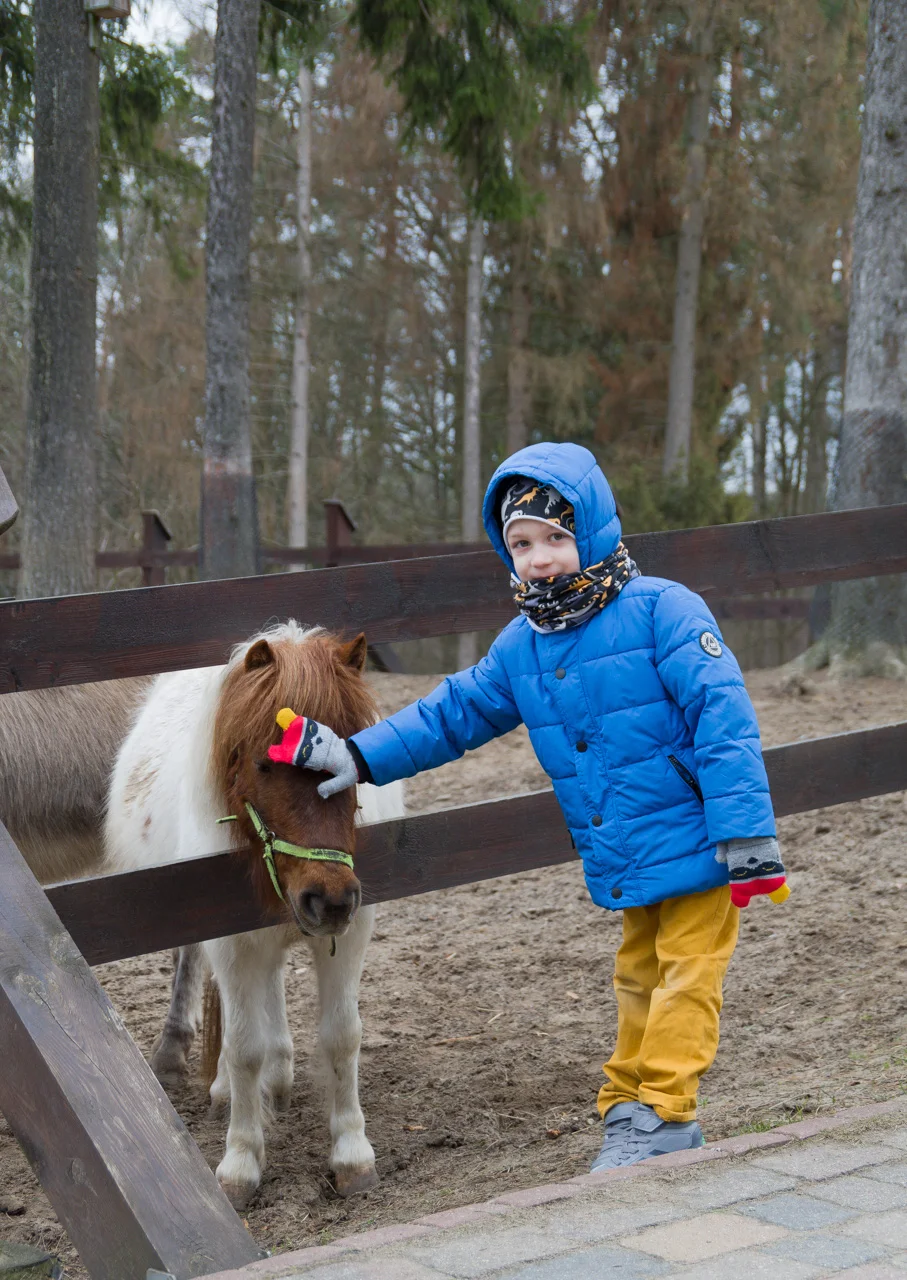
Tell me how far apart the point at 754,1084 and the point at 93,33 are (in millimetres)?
8515

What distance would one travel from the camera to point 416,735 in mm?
3033

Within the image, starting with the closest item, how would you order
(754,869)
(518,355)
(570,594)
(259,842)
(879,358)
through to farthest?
(754,869) < (570,594) < (259,842) < (879,358) < (518,355)

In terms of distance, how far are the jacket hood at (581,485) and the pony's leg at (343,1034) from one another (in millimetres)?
1282

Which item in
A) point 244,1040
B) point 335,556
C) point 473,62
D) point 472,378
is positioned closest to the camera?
point 244,1040

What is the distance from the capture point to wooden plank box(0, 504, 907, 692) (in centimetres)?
291

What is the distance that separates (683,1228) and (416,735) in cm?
128

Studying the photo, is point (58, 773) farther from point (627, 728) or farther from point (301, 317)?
point (301, 317)

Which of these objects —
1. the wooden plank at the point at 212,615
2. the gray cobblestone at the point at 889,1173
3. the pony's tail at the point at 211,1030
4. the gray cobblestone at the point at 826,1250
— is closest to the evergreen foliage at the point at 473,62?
the wooden plank at the point at 212,615

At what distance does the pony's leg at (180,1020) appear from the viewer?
4492mm

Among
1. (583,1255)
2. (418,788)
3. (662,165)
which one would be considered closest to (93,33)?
(418,788)

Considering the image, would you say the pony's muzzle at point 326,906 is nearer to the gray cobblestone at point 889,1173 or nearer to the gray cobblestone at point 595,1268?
the gray cobblestone at point 595,1268

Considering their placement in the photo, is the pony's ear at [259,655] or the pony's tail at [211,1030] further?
the pony's tail at [211,1030]

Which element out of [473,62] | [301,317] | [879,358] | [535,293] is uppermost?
[535,293]

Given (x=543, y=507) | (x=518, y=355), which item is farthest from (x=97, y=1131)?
(x=518, y=355)
